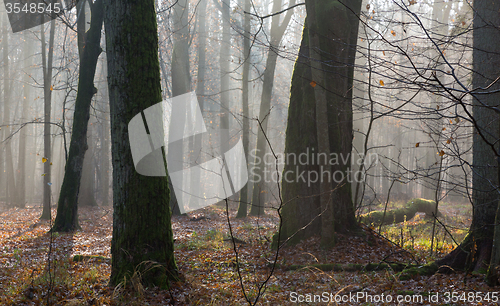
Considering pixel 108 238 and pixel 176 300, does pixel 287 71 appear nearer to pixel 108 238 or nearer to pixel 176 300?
pixel 108 238

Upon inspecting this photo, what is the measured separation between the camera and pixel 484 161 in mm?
4434

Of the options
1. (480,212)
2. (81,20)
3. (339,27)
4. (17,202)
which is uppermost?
(81,20)

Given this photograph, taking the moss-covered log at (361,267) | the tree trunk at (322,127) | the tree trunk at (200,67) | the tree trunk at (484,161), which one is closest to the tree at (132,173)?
the moss-covered log at (361,267)

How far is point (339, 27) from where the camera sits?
21.4 ft

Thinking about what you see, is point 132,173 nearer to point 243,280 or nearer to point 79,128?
point 243,280

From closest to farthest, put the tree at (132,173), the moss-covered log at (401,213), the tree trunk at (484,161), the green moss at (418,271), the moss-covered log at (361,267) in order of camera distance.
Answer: the tree at (132,173) → the tree trunk at (484,161) → the green moss at (418,271) → the moss-covered log at (361,267) → the moss-covered log at (401,213)

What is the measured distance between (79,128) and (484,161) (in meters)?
9.29

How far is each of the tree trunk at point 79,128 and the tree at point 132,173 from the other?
5433 mm

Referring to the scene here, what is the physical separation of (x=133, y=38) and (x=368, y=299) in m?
4.53

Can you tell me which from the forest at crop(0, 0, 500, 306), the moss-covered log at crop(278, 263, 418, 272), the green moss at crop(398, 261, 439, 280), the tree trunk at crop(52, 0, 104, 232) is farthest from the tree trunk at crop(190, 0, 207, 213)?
the green moss at crop(398, 261, 439, 280)

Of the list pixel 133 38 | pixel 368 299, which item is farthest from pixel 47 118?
pixel 368 299

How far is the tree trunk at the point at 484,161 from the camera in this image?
14.1ft

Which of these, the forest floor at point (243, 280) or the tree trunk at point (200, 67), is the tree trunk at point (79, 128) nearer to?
the forest floor at point (243, 280)

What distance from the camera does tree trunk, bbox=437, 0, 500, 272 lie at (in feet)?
14.1
